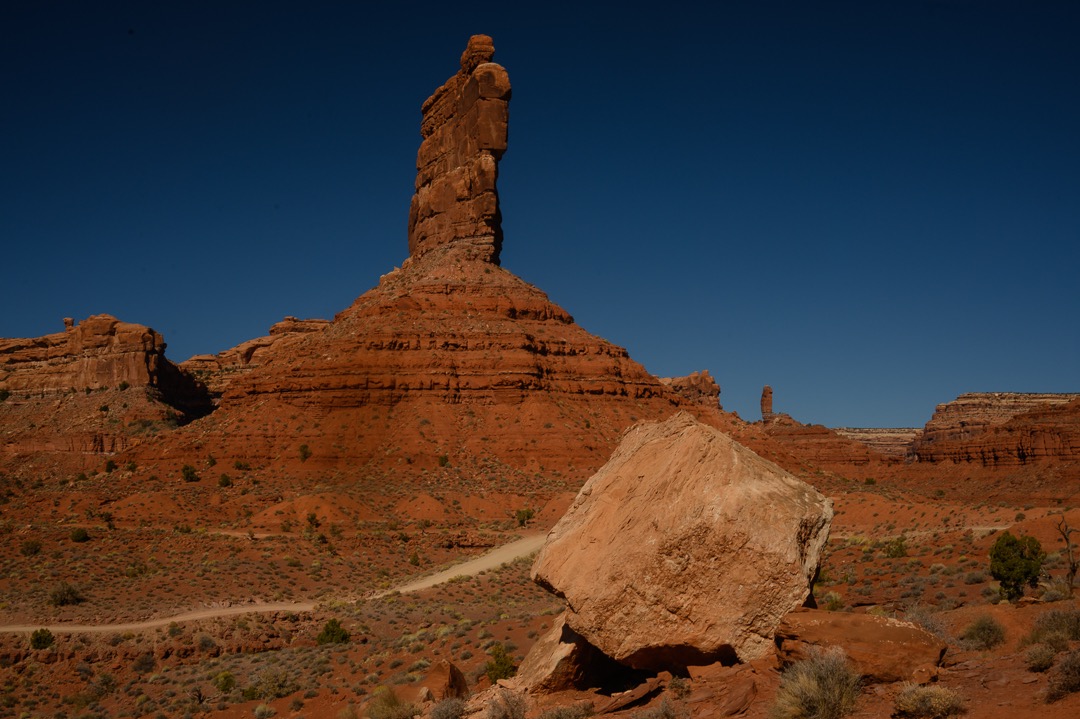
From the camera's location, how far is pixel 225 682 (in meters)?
22.1

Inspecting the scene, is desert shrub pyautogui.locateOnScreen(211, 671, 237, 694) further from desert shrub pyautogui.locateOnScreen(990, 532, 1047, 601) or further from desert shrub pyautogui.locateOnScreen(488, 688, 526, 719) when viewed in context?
desert shrub pyautogui.locateOnScreen(990, 532, 1047, 601)

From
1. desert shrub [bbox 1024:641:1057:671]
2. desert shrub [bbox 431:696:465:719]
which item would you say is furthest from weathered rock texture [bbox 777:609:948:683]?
desert shrub [bbox 431:696:465:719]

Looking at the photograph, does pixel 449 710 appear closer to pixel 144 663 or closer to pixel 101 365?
pixel 144 663

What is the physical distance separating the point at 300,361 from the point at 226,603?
112ft

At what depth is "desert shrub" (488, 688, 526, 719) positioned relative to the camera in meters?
11.4

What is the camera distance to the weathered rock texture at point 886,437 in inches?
6828

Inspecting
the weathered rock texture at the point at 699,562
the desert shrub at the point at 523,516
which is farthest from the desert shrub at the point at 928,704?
the desert shrub at the point at 523,516

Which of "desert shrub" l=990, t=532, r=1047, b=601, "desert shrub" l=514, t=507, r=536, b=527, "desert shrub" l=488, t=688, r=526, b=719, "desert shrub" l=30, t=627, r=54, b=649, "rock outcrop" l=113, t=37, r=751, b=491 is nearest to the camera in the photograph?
"desert shrub" l=488, t=688, r=526, b=719

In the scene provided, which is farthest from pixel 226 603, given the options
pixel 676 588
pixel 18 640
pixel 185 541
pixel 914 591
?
pixel 676 588

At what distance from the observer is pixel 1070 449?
7675cm

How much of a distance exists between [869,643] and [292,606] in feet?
98.1

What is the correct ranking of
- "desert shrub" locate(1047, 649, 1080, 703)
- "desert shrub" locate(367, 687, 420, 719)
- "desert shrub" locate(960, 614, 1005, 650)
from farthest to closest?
"desert shrub" locate(367, 687, 420, 719) → "desert shrub" locate(960, 614, 1005, 650) → "desert shrub" locate(1047, 649, 1080, 703)

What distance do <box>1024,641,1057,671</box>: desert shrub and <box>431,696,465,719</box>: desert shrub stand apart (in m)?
7.75

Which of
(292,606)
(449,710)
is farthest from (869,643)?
(292,606)
